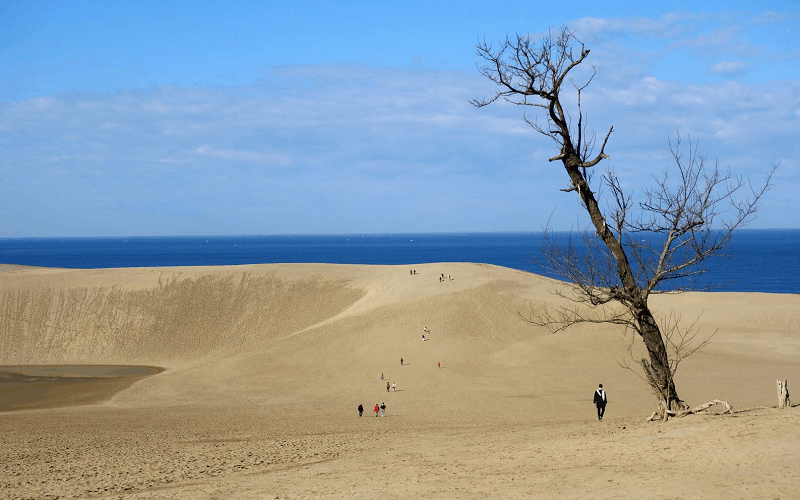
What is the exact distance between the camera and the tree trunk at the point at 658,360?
1545 centimetres

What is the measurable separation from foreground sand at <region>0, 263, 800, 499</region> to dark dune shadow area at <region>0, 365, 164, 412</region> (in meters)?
1.84

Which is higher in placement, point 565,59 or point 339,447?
point 565,59

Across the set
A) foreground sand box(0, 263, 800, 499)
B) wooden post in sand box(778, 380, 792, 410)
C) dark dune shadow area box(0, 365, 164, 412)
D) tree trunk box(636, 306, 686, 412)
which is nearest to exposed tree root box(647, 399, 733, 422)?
tree trunk box(636, 306, 686, 412)

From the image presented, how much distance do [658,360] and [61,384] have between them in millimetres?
37268

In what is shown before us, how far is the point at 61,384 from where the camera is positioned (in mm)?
40562

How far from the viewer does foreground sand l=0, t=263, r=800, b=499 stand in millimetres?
12547

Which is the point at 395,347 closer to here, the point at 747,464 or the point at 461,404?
the point at 461,404

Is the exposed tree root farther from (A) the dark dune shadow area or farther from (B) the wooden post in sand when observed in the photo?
(A) the dark dune shadow area

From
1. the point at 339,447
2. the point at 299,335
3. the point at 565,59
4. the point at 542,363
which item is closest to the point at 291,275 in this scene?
the point at 299,335

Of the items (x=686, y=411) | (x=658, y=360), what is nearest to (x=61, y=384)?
(x=658, y=360)

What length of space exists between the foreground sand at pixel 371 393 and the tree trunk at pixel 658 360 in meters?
1.10

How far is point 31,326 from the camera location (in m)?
55.8

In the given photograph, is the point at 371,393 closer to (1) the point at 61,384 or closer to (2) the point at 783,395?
(2) the point at 783,395

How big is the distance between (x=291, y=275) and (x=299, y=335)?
752 inches
